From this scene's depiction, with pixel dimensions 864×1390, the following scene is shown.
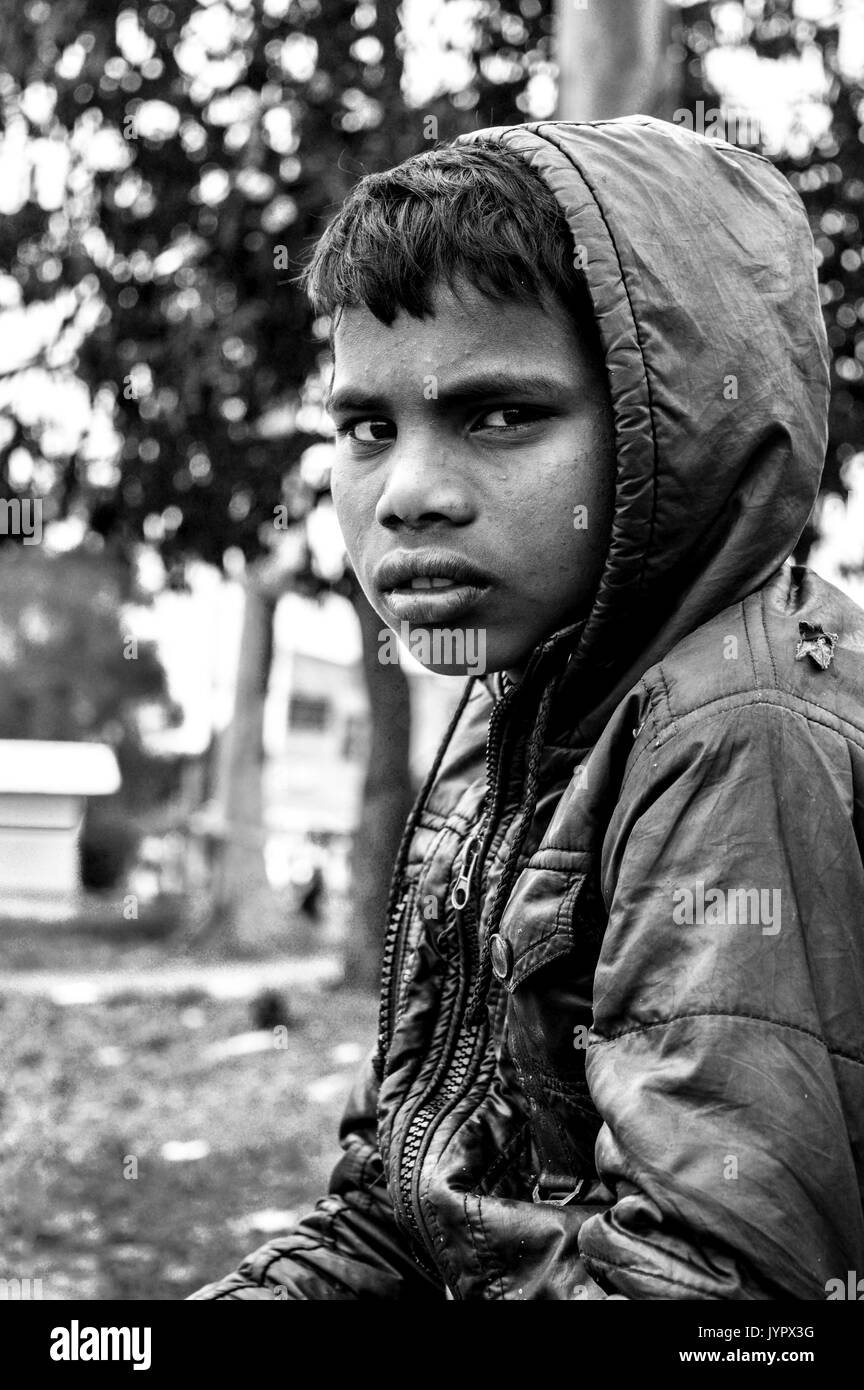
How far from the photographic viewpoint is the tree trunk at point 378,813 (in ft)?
36.5

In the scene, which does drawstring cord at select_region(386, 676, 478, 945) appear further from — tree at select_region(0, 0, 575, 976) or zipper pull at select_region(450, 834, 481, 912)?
tree at select_region(0, 0, 575, 976)

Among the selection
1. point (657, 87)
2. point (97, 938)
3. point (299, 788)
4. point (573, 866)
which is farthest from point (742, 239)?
point (299, 788)

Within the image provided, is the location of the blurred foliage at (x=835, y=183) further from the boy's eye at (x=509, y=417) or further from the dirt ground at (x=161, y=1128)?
the boy's eye at (x=509, y=417)

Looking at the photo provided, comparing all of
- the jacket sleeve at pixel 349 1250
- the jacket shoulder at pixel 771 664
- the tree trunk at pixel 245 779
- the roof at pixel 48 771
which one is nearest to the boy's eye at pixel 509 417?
the jacket shoulder at pixel 771 664

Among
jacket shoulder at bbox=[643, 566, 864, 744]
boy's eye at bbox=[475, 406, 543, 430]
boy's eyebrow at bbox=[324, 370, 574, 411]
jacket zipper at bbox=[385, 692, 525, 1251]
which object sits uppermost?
boy's eyebrow at bbox=[324, 370, 574, 411]

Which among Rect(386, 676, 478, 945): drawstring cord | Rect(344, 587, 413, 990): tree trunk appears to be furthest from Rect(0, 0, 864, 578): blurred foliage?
Rect(386, 676, 478, 945): drawstring cord

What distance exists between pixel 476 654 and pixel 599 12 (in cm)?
420

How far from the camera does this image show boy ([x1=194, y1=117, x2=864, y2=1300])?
128 centimetres

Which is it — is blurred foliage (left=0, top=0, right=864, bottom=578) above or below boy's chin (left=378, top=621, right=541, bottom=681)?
above

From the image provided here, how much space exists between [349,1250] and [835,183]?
711cm

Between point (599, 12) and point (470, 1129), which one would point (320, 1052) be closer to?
point (599, 12)

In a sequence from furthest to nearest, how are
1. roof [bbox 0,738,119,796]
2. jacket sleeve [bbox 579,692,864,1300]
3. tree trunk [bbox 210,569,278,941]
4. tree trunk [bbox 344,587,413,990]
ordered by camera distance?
roof [bbox 0,738,119,796] → tree trunk [bbox 210,569,278,941] → tree trunk [bbox 344,587,413,990] → jacket sleeve [bbox 579,692,864,1300]

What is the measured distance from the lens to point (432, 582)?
5.27 ft

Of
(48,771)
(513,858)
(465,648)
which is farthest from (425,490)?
(48,771)
